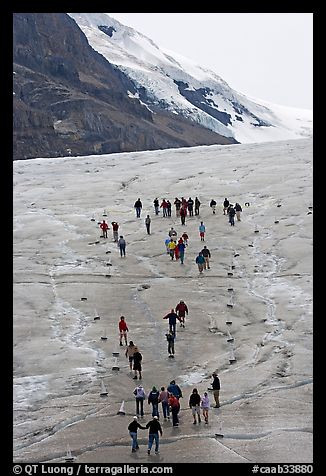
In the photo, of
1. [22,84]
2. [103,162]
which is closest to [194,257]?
[103,162]

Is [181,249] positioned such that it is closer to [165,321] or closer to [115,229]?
[115,229]

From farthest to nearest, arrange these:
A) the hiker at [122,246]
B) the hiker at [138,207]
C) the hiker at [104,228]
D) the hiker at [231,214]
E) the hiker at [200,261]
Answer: the hiker at [138,207]
the hiker at [231,214]
the hiker at [104,228]
the hiker at [122,246]
the hiker at [200,261]

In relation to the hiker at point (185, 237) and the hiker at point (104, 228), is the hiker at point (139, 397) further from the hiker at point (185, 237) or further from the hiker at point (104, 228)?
the hiker at point (104, 228)

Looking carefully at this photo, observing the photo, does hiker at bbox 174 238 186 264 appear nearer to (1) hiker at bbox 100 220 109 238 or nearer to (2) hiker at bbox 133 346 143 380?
(1) hiker at bbox 100 220 109 238

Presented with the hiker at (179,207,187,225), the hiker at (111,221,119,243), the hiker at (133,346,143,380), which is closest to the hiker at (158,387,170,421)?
the hiker at (133,346,143,380)

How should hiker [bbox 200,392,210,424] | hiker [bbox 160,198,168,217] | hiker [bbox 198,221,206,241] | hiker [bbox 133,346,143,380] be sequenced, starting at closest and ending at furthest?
hiker [bbox 200,392,210,424] → hiker [bbox 133,346,143,380] → hiker [bbox 198,221,206,241] → hiker [bbox 160,198,168,217]

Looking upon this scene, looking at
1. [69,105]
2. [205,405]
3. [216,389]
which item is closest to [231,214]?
[216,389]

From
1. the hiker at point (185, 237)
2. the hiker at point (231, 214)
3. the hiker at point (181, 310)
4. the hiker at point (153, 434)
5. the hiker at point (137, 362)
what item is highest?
the hiker at point (231, 214)

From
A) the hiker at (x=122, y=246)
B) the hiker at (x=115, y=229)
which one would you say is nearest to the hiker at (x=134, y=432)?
the hiker at (x=122, y=246)

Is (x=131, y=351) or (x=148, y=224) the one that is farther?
(x=148, y=224)
